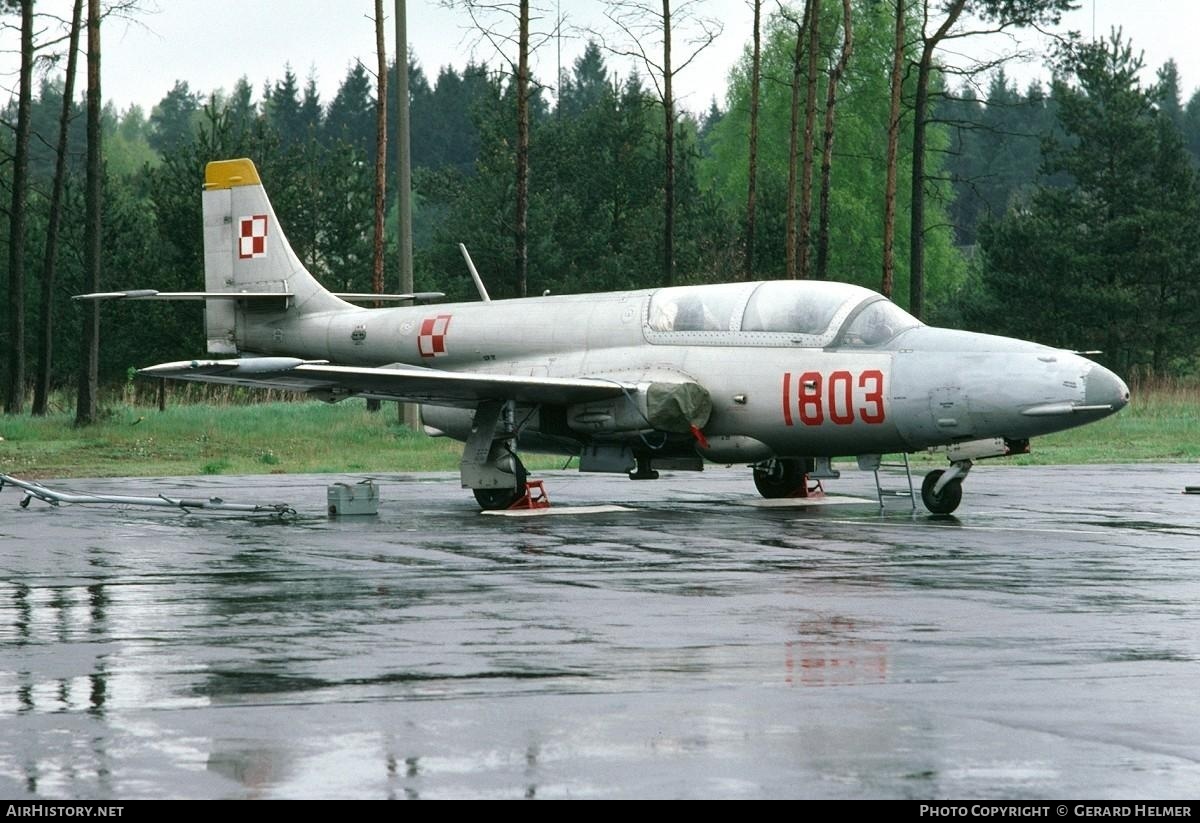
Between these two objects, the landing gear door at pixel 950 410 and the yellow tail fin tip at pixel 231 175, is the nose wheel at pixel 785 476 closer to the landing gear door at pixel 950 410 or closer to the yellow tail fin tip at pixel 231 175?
the landing gear door at pixel 950 410

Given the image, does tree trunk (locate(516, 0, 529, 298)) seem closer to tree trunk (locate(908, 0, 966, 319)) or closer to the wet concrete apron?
tree trunk (locate(908, 0, 966, 319))

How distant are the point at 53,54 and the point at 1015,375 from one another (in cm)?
3127

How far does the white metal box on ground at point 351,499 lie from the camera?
60.6 ft

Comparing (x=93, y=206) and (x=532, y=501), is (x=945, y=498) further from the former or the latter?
(x=93, y=206)

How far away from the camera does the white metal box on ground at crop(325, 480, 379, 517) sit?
18.5 m

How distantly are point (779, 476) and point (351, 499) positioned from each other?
503 cm

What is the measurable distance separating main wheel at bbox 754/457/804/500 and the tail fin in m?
6.58

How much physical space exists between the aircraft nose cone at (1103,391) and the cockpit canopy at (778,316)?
2126 mm

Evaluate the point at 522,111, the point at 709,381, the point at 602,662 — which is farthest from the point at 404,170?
the point at 602,662

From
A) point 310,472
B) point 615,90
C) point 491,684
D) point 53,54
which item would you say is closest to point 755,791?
point 491,684

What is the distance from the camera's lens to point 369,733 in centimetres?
692

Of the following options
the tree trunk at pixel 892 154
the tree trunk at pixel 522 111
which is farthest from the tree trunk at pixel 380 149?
the tree trunk at pixel 892 154

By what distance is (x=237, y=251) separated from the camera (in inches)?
918
